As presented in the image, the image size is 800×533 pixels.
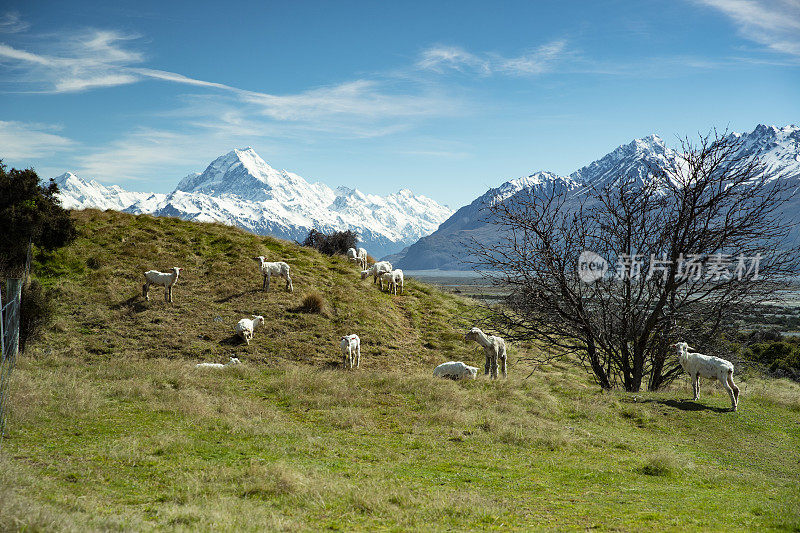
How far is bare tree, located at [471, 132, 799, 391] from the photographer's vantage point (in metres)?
17.6

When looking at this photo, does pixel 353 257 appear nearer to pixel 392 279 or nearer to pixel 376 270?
pixel 376 270

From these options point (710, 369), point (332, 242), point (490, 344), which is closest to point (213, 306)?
point (490, 344)

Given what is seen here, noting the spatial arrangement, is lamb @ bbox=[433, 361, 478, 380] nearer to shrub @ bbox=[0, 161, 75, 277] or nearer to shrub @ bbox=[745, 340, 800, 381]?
shrub @ bbox=[0, 161, 75, 277]

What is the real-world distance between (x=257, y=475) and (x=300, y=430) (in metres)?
3.63

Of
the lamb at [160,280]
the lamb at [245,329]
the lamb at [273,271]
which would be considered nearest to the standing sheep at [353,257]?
the lamb at [273,271]

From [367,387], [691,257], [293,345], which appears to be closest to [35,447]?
[367,387]

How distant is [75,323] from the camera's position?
71.6 feet

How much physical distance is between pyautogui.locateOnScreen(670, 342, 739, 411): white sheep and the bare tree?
143 centimetres

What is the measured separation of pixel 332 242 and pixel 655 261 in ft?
121

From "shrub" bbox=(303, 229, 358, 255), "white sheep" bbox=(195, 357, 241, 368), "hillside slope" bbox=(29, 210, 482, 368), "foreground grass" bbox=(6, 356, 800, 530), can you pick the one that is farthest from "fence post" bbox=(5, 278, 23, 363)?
"shrub" bbox=(303, 229, 358, 255)

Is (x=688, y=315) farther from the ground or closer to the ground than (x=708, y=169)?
closer to the ground

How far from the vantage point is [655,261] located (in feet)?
59.8

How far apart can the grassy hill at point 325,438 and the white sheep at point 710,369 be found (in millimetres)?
641

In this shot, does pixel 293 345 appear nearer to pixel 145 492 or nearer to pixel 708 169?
pixel 145 492
